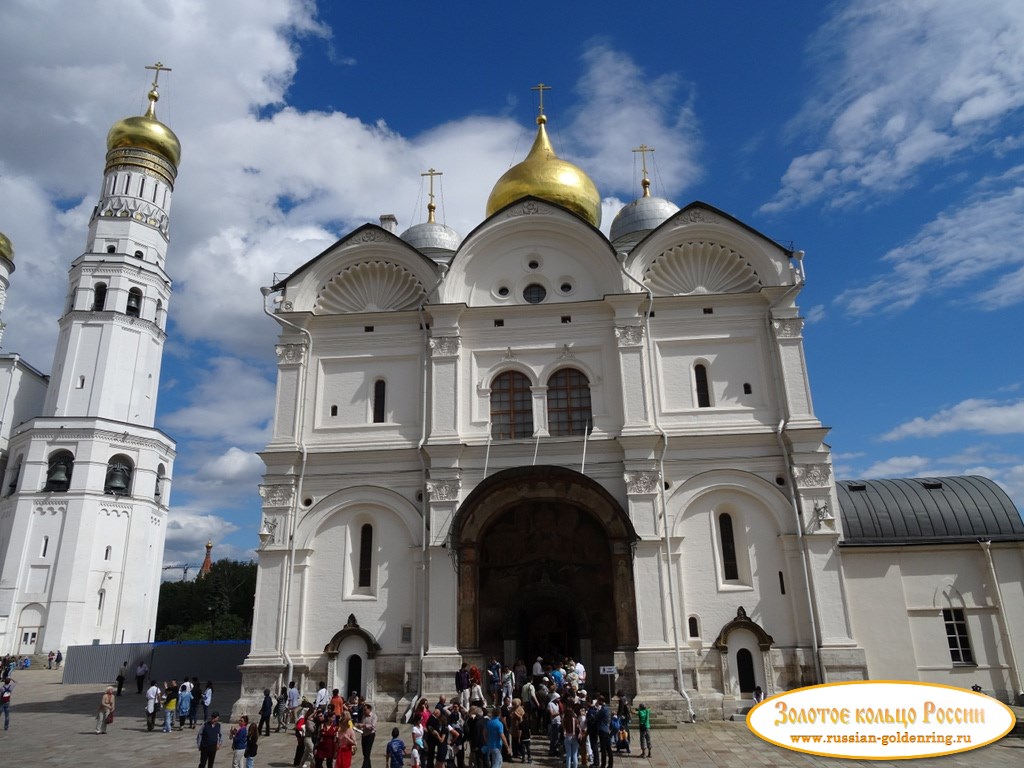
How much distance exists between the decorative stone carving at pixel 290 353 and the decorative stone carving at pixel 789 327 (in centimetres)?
1410

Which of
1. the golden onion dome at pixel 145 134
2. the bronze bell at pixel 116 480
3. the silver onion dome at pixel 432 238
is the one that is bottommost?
the bronze bell at pixel 116 480

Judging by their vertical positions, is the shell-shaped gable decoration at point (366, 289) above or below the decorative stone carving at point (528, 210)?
below

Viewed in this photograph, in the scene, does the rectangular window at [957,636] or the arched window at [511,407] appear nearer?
the rectangular window at [957,636]

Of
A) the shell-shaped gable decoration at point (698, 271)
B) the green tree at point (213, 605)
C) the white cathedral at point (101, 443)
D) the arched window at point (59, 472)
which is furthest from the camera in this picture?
the green tree at point (213, 605)

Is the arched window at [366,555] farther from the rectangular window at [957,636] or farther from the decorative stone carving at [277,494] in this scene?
the rectangular window at [957,636]

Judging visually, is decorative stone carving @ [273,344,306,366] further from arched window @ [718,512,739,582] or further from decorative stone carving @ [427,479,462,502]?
arched window @ [718,512,739,582]

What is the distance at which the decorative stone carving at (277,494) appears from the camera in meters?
20.8

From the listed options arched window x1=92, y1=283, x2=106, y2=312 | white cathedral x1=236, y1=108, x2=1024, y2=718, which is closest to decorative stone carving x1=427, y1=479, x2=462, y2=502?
white cathedral x1=236, y1=108, x2=1024, y2=718

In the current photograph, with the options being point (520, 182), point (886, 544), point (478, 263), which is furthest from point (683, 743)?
point (520, 182)

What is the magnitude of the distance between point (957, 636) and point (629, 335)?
11625mm

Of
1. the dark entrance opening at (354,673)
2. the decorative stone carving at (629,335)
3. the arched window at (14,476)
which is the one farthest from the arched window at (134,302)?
the decorative stone carving at (629,335)

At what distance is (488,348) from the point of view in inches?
869

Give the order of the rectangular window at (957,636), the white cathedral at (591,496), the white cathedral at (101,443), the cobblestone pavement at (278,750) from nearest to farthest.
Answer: the cobblestone pavement at (278,750) → the white cathedral at (591,496) → the rectangular window at (957,636) → the white cathedral at (101,443)

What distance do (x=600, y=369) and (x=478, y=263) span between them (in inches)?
203
